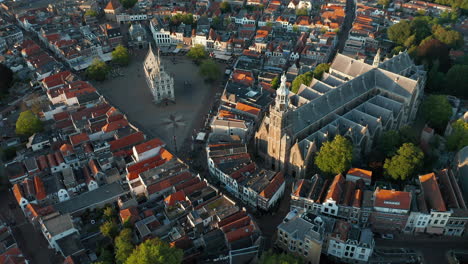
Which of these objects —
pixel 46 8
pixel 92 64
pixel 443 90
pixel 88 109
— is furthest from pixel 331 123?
pixel 46 8

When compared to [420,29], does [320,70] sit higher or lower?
lower

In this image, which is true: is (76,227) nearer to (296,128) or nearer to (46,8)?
(296,128)

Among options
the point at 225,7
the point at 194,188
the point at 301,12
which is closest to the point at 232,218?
the point at 194,188

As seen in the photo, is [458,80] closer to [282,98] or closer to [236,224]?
[282,98]

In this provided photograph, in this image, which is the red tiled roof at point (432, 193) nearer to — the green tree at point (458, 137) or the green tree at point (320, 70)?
the green tree at point (458, 137)

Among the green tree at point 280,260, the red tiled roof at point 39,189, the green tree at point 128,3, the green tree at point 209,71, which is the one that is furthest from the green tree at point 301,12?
the green tree at point 280,260

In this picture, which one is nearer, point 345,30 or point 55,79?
point 55,79
